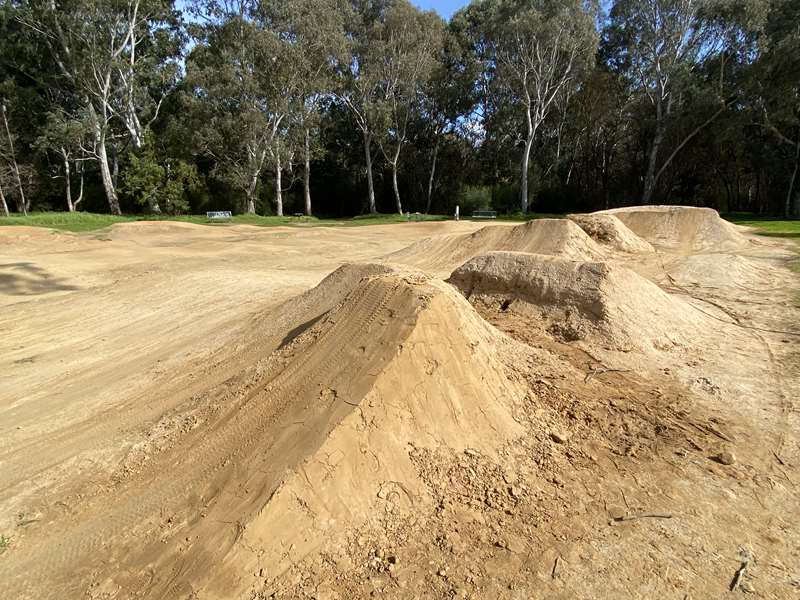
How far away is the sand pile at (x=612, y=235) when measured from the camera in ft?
51.5

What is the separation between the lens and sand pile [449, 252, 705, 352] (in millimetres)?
7238

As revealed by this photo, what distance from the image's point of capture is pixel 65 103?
124ft

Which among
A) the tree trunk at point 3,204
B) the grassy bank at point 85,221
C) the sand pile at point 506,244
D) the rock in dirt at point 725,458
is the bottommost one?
the rock in dirt at point 725,458

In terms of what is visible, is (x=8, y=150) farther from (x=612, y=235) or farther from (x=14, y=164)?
(x=612, y=235)

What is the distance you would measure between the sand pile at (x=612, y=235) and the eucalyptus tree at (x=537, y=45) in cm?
2004

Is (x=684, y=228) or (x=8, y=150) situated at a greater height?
(x=8, y=150)

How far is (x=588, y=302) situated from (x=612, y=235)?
30.9 feet

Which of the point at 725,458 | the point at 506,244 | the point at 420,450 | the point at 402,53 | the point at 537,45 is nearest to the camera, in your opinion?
the point at 420,450

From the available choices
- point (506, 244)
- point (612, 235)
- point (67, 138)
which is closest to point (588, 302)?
point (506, 244)

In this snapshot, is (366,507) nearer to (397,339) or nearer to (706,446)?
(397,339)

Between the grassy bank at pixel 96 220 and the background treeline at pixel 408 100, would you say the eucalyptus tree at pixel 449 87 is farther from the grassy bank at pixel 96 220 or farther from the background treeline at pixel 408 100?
the grassy bank at pixel 96 220

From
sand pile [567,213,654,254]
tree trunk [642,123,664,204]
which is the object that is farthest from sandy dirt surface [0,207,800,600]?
tree trunk [642,123,664,204]

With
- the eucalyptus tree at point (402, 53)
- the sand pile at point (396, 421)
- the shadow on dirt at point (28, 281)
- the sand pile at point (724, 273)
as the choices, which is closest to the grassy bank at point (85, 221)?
the eucalyptus tree at point (402, 53)

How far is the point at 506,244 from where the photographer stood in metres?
15.1
